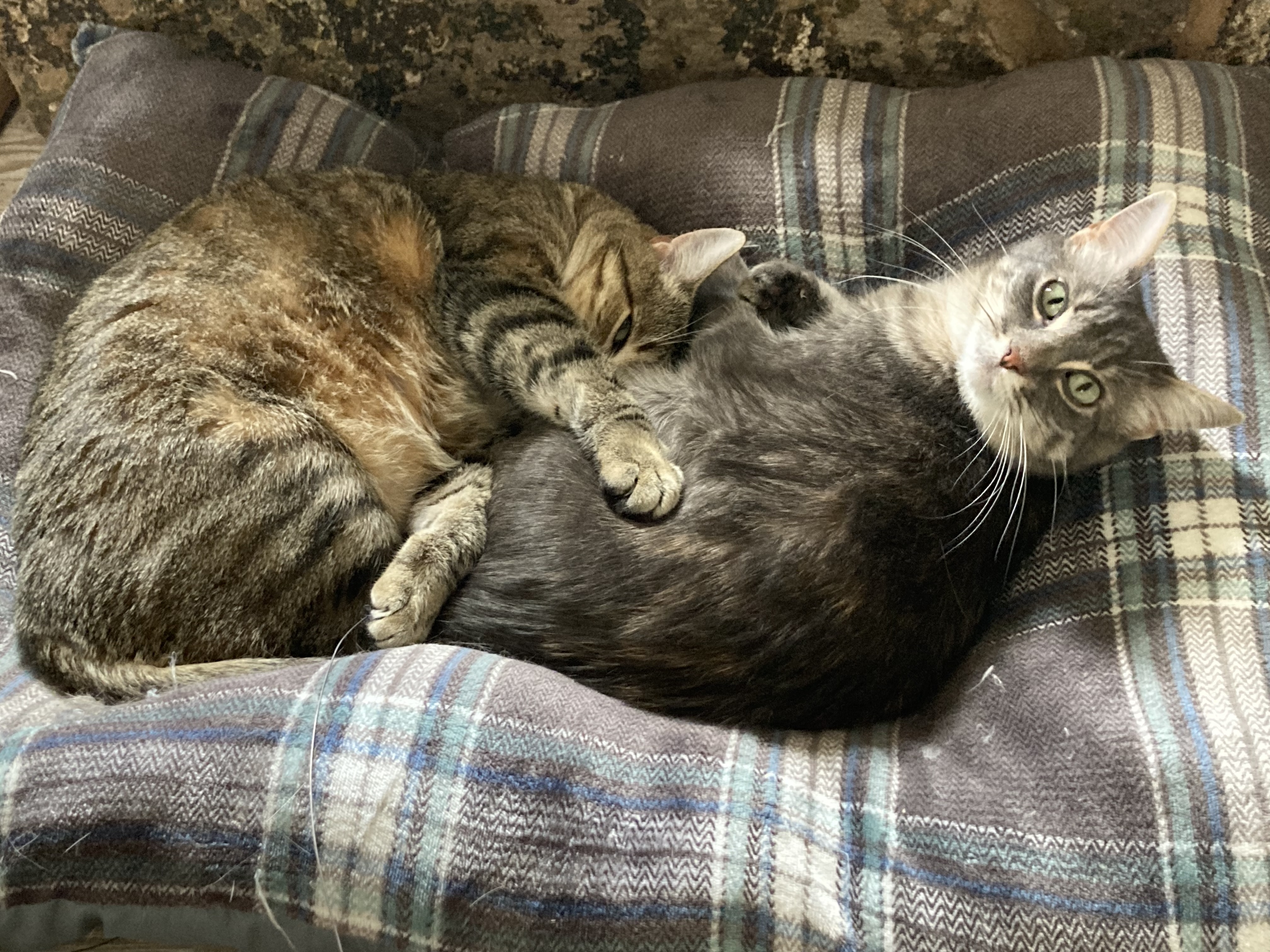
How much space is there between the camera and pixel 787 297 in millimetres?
1964

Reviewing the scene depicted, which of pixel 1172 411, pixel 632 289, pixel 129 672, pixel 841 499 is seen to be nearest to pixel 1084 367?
pixel 1172 411

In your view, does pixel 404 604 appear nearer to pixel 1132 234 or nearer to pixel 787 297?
pixel 787 297

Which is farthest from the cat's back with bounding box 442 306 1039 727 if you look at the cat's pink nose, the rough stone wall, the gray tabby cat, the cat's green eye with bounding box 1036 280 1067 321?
the rough stone wall

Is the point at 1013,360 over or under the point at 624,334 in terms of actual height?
over

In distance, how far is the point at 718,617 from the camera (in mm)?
1421

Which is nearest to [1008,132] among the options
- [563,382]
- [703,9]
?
[703,9]

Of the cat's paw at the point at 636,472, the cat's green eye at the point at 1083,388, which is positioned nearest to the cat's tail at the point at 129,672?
the cat's paw at the point at 636,472

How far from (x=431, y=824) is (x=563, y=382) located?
0.82 metres

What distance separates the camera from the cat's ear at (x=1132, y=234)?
1592 millimetres

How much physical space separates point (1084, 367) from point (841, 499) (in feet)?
1.70

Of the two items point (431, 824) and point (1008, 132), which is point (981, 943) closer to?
point (431, 824)

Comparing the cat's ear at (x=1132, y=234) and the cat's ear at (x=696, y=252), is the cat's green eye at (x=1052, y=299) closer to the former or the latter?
the cat's ear at (x=1132, y=234)

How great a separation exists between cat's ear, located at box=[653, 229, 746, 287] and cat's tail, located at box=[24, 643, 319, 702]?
44.8 inches

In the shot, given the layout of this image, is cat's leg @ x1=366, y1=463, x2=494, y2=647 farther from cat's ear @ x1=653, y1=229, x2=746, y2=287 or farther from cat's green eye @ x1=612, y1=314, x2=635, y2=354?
cat's ear @ x1=653, y1=229, x2=746, y2=287
